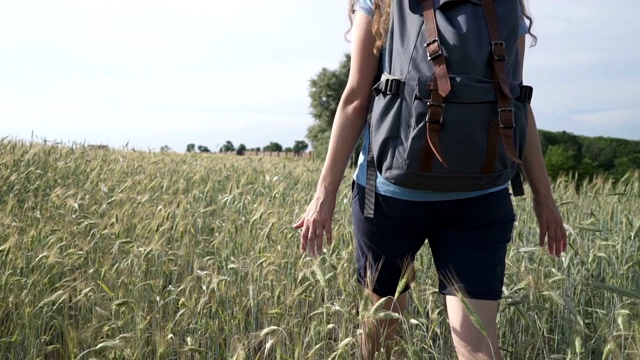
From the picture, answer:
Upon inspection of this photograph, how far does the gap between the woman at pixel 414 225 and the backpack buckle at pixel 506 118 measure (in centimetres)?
19

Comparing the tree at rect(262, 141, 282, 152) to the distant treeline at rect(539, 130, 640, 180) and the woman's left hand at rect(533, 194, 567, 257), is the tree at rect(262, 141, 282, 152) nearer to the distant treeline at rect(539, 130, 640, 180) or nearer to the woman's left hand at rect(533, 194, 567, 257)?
the distant treeline at rect(539, 130, 640, 180)

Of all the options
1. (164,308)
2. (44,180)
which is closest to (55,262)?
(164,308)

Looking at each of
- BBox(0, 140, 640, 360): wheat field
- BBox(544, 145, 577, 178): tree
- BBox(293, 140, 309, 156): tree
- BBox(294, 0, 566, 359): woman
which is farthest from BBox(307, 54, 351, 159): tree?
BBox(294, 0, 566, 359): woman

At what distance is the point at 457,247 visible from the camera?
1.78 m

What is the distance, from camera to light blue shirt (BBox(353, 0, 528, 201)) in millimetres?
1772

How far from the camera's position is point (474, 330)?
173cm

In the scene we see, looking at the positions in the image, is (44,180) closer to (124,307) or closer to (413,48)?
(124,307)

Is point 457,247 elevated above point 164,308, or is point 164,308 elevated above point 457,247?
point 457,247

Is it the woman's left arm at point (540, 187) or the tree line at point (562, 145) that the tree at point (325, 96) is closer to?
the tree line at point (562, 145)

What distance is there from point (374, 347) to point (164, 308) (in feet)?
4.33

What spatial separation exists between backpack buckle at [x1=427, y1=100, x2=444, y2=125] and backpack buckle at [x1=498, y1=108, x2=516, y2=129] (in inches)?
5.6

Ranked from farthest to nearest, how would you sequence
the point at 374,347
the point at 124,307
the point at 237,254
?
the point at 237,254 < the point at 124,307 < the point at 374,347

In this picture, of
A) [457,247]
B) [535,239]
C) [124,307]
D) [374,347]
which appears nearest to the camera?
[457,247]

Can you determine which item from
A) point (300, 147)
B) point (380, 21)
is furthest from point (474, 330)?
point (300, 147)
